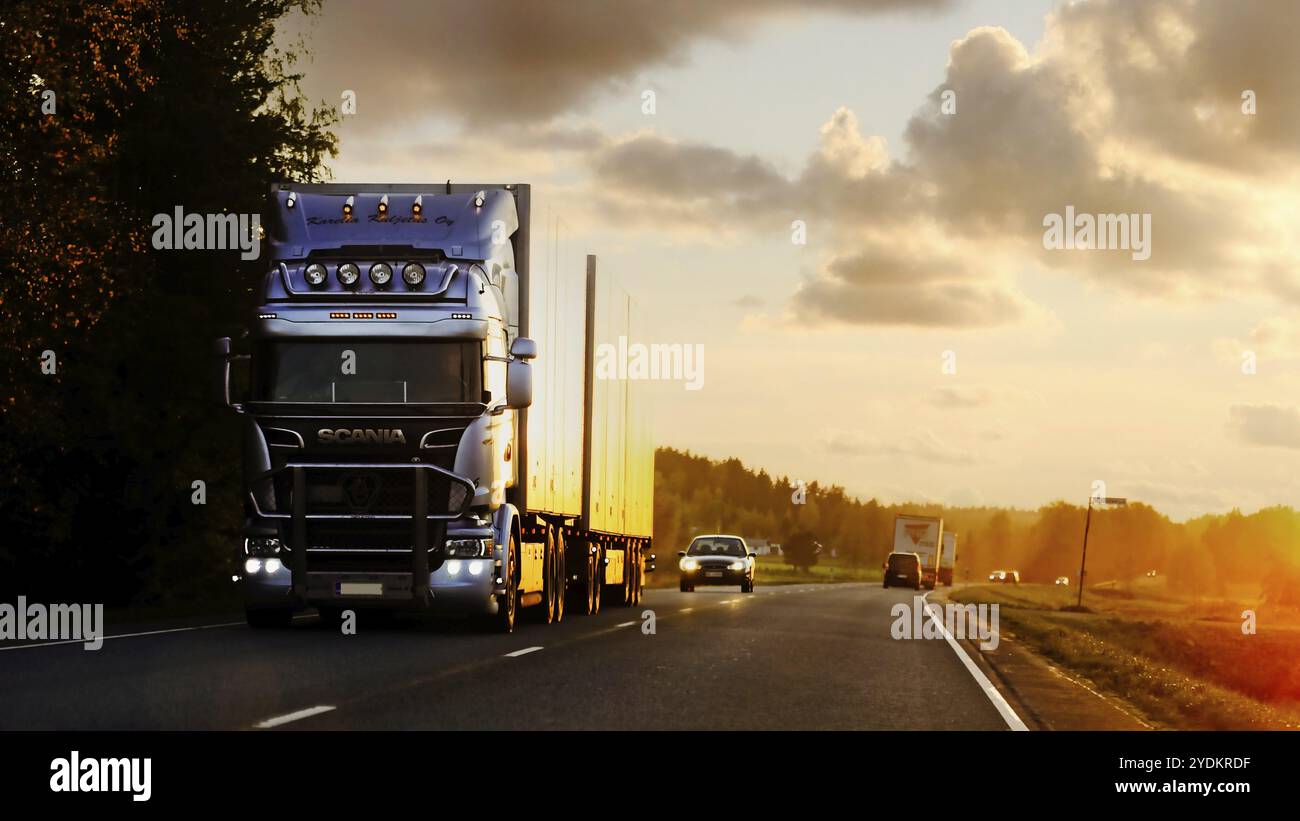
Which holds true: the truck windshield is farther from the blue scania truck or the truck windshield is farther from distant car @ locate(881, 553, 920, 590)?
distant car @ locate(881, 553, 920, 590)

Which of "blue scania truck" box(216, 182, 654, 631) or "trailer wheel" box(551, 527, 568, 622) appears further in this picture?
"trailer wheel" box(551, 527, 568, 622)

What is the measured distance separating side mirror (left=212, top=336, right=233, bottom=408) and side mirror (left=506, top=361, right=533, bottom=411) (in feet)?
9.68

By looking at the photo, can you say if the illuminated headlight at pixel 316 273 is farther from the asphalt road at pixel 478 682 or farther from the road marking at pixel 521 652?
the road marking at pixel 521 652

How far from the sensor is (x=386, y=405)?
16.6 meters

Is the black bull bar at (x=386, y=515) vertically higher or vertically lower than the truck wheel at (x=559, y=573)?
higher

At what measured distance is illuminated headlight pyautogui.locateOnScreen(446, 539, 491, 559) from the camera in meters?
16.8

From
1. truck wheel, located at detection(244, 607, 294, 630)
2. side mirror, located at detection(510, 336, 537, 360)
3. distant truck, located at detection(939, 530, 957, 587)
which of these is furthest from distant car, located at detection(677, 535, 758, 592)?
distant truck, located at detection(939, 530, 957, 587)

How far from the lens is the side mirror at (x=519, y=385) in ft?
55.2

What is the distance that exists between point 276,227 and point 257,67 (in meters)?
18.0

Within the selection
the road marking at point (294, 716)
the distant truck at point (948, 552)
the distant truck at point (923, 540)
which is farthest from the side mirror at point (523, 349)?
the distant truck at point (948, 552)

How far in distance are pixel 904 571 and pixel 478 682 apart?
56900 mm

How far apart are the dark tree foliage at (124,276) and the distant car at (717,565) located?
16034 millimetres

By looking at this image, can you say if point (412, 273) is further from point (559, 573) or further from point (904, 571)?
point (904, 571)

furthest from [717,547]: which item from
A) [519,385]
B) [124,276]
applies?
[519,385]
